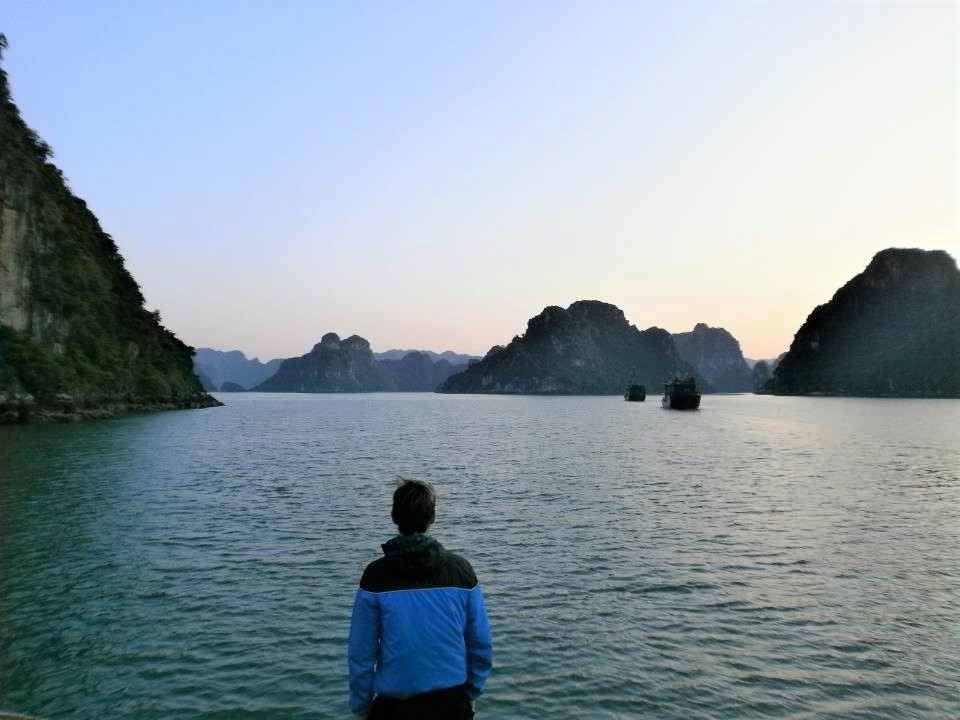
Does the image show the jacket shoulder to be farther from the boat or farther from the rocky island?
the boat

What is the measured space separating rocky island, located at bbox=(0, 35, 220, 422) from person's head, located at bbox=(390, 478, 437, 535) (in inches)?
3299

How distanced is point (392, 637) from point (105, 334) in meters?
117

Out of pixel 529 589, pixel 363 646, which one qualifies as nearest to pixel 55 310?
pixel 529 589

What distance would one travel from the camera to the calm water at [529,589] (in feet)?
36.7

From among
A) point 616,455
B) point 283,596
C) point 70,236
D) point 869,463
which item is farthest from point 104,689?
point 70,236

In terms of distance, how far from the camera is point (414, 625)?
4.89 metres

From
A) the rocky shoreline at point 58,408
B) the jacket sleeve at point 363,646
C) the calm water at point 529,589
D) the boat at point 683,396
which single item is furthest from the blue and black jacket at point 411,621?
the boat at point 683,396

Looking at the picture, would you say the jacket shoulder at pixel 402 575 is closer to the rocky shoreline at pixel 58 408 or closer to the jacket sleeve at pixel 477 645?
the jacket sleeve at pixel 477 645

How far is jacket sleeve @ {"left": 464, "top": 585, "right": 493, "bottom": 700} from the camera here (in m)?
5.06

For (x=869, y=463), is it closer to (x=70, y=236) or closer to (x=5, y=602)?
(x=5, y=602)

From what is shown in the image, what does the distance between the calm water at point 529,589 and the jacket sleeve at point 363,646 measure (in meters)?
6.35

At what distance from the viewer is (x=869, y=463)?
50.7 metres

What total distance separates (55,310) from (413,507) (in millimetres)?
101331

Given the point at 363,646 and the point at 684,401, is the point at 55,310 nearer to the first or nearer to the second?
the point at 363,646
